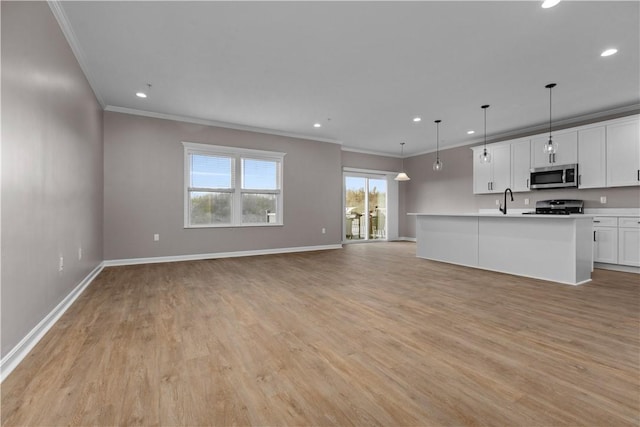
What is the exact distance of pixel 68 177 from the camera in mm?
2969

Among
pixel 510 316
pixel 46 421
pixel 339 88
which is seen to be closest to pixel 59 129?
pixel 46 421

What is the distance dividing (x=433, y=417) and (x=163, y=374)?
1.48 m

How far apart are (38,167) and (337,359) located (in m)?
2.71

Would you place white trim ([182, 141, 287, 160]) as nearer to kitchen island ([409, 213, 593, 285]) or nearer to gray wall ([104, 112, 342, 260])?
gray wall ([104, 112, 342, 260])

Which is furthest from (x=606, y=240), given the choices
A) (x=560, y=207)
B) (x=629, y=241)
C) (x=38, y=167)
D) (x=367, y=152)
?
(x=38, y=167)

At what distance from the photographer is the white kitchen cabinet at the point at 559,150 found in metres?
5.24

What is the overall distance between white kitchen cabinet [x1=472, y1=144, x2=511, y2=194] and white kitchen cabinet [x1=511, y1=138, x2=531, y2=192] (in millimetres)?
106

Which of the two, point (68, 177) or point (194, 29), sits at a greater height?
point (194, 29)

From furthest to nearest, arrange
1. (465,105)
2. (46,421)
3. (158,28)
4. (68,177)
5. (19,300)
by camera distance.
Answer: (465,105) < (68,177) < (158,28) < (19,300) < (46,421)

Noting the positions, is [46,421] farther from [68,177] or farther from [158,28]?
[158,28]

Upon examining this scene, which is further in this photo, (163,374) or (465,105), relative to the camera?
(465,105)

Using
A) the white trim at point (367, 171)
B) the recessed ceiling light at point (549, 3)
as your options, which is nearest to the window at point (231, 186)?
the white trim at point (367, 171)

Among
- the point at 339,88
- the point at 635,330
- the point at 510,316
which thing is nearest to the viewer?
the point at 635,330

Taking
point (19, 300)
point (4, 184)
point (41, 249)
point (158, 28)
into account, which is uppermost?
point (158, 28)
